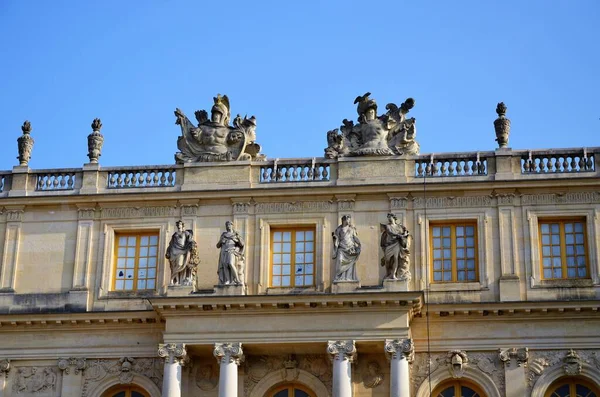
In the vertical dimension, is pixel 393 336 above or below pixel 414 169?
below

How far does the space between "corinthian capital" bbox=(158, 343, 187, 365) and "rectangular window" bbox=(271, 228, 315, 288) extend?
3020mm

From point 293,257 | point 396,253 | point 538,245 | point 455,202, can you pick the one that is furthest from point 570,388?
point 293,257

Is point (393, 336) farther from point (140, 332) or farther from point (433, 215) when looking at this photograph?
point (140, 332)

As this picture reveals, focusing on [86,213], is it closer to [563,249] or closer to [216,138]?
[216,138]

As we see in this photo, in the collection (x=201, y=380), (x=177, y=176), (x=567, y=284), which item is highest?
(x=177, y=176)

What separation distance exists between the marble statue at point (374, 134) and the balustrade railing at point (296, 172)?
438 millimetres

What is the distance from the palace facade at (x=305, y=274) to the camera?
103 ft

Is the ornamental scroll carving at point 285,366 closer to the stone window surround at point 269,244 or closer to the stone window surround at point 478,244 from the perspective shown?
the stone window surround at point 269,244

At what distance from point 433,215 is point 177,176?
→ 22.6 ft

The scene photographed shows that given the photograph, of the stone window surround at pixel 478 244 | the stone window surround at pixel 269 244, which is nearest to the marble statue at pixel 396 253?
the stone window surround at pixel 478 244

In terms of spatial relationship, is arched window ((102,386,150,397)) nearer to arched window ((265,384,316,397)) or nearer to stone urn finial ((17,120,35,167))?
arched window ((265,384,316,397))

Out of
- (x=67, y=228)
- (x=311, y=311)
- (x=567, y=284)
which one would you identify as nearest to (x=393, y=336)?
(x=311, y=311)

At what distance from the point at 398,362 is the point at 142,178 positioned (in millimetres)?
8760

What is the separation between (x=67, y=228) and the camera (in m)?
34.4
